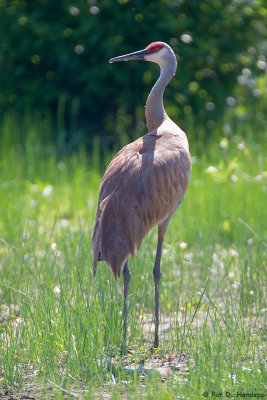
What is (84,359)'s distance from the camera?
340 cm

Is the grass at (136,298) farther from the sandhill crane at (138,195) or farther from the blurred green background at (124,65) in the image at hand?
the blurred green background at (124,65)

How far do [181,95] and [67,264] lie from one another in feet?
14.8

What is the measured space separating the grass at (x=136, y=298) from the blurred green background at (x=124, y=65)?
55.8 inches

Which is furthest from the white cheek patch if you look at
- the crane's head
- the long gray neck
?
the long gray neck

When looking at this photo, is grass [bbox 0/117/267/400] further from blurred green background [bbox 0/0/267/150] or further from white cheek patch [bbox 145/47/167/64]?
blurred green background [bbox 0/0/267/150]

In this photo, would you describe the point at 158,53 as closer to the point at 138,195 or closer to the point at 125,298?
the point at 138,195

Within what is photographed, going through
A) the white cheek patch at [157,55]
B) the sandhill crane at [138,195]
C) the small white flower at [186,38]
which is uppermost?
the small white flower at [186,38]

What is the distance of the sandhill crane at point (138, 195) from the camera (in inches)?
150

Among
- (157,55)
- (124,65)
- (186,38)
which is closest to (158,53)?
(157,55)

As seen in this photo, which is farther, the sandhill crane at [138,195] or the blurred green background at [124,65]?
the blurred green background at [124,65]

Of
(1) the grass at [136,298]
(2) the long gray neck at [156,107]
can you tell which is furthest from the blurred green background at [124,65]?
(2) the long gray neck at [156,107]

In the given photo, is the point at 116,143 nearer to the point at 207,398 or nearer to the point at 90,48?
the point at 90,48

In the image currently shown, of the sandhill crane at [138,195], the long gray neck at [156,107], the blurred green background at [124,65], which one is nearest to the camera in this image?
the sandhill crane at [138,195]

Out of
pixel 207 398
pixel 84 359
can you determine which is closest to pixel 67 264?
pixel 84 359
